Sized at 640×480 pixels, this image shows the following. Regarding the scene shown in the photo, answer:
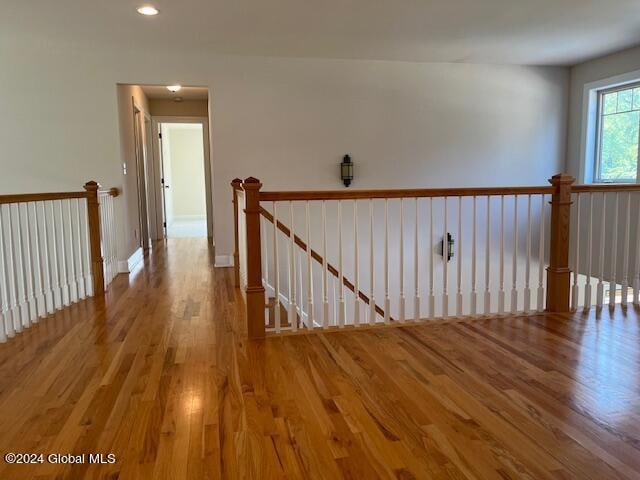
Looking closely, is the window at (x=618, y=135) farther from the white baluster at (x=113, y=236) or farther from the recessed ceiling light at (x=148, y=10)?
the white baluster at (x=113, y=236)

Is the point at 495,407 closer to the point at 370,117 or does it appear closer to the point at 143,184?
the point at 370,117

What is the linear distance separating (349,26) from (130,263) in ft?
11.9

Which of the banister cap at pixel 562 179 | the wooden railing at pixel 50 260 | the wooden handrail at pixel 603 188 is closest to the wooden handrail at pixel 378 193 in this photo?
the banister cap at pixel 562 179

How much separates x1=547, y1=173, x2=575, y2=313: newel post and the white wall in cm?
260

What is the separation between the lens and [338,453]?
1.78 metres

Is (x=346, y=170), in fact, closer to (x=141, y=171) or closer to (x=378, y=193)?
(x=378, y=193)

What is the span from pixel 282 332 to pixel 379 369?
843mm

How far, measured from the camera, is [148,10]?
3.90 meters

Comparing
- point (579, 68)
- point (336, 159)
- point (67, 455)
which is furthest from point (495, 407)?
point (579, 68)

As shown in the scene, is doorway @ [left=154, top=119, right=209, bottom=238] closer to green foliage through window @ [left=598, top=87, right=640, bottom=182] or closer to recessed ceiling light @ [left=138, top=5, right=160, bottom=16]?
recessed ceiling light @ [left=138, top=5, right=160, bottom=16]

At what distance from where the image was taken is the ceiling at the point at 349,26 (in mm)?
3875

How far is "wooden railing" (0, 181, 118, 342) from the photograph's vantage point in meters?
3.22

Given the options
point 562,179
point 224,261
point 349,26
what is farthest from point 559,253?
point 224,261

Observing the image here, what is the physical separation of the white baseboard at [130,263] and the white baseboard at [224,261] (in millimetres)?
1000
